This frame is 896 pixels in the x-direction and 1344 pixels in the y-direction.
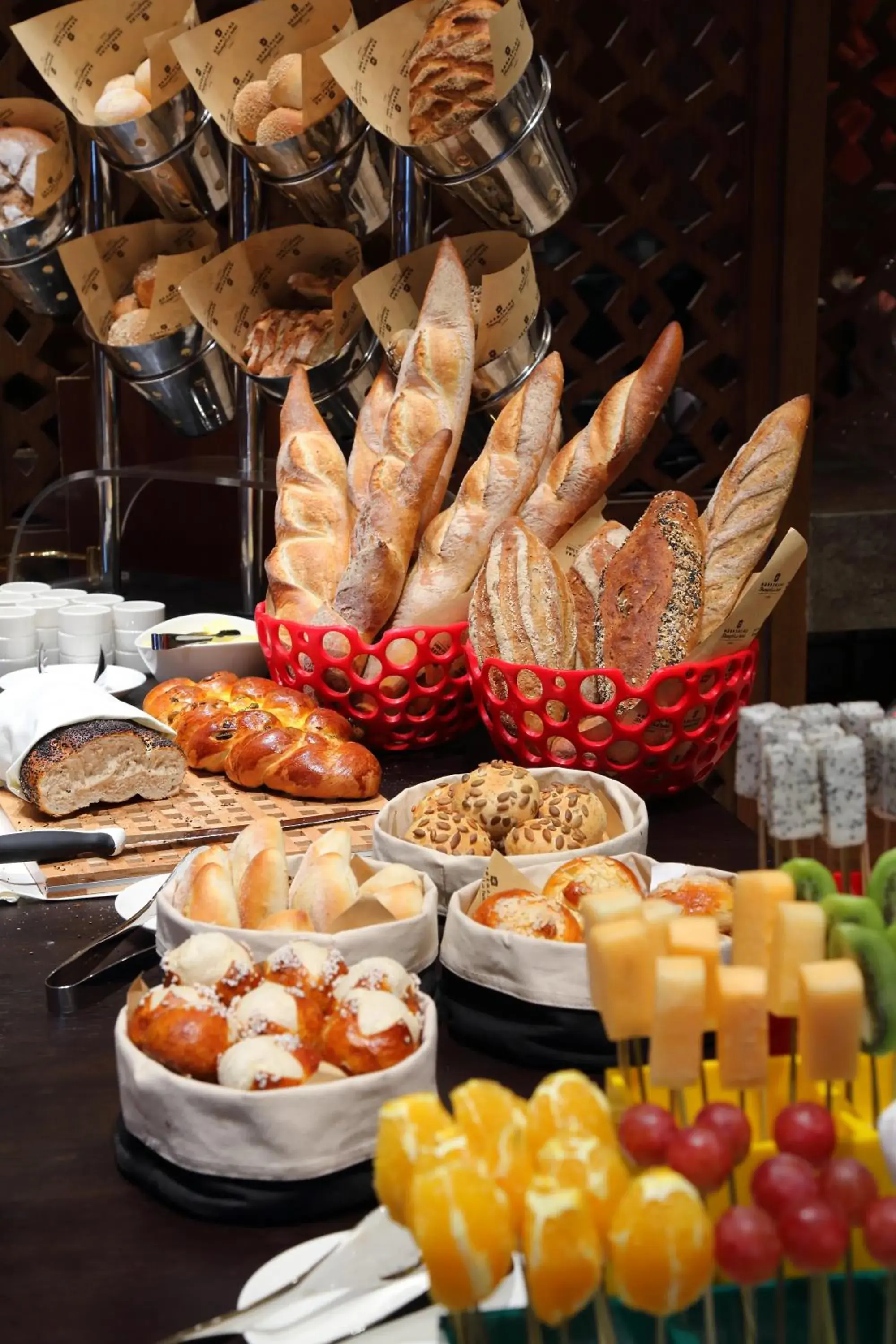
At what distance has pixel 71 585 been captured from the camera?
2.70 meters

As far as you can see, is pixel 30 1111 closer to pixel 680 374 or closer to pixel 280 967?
pixel 280 967

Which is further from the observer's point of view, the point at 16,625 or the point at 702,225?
the point at 702,225

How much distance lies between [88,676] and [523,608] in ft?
2.31

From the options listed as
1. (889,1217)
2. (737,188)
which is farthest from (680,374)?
(889,1217)

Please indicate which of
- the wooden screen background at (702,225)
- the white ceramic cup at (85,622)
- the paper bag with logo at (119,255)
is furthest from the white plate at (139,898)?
the wooden screen background at (702,225)

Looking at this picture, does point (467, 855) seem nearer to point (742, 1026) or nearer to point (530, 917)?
point (530, 917)

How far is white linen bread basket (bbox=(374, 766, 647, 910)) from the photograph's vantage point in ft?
3.80

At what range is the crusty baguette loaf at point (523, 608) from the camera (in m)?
1.50

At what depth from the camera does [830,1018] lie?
657mm

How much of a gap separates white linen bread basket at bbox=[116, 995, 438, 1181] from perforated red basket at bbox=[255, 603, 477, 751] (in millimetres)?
845

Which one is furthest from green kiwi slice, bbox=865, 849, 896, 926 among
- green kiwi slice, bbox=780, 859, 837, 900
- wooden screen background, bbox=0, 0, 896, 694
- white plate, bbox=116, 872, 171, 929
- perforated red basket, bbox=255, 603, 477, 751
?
wooden screen background, bbox=0, 0, 896, 694

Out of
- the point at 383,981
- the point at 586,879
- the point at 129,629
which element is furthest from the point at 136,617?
the point at 383,981

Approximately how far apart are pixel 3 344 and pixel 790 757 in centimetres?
368

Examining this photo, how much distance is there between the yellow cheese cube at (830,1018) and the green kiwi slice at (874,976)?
0.09 ft
